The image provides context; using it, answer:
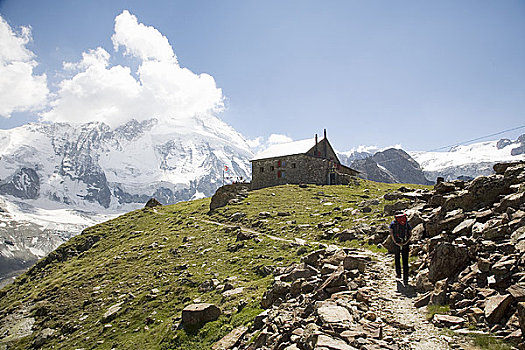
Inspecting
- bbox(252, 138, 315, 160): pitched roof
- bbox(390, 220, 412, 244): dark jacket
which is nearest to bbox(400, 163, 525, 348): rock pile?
bbox(390, 220, 412, 244): dark jacket

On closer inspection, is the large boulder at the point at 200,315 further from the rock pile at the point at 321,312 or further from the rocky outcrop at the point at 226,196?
the rocky outcrop at the point at 226,196

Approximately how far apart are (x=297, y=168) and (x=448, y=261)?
66.6m

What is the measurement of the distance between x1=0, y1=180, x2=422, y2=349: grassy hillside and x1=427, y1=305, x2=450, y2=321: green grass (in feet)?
25.7

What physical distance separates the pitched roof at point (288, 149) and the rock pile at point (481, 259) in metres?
63.2

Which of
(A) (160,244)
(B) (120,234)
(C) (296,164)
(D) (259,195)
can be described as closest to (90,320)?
(A) (160,244)

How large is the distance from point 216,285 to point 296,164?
191 feet

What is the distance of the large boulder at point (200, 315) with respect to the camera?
55.5ft

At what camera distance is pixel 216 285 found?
74.0 feet

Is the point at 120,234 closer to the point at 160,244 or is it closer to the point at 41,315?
the point at 160,244

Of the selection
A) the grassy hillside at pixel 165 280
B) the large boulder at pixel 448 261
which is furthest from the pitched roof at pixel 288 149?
the large boulder at pixel 448 261

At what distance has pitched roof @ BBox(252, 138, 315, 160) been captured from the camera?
3211 inches

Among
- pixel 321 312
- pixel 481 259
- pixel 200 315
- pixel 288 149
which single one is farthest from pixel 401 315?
pixel 288 149

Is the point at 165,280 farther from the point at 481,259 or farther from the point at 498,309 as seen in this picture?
the point at 498,309

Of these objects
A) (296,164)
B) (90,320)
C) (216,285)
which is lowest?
(90,320)
